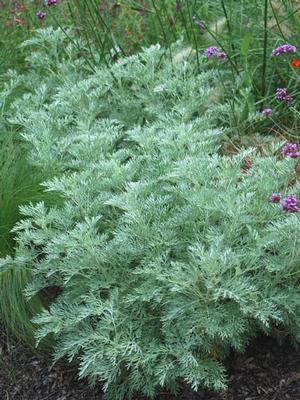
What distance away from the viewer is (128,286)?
316 cm

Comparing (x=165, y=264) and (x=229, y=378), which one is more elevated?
(x=165, y=264)

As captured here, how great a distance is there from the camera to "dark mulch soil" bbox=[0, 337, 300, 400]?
9.89 feet

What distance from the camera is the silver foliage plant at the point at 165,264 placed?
288 centimetres

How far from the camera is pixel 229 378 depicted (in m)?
3.09

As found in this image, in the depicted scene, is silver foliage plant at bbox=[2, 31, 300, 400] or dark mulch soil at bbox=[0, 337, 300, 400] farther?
dark mulch soil at bbox=[0, 337, 300, 400]

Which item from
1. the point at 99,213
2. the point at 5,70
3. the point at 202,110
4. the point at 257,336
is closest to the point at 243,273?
the point at 257,336

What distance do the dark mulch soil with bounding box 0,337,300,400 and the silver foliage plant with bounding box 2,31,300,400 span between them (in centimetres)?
8

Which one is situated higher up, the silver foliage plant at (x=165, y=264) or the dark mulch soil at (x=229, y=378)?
the silver foliage plant at (x=165, y=264)

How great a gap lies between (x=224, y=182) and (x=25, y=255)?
0.91 meters

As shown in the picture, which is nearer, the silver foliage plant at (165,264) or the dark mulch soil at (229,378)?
the silver foliage plant at (165,264)

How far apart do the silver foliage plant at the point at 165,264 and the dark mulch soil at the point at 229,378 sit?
85 mm

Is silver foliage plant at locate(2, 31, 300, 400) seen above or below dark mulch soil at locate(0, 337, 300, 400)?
above

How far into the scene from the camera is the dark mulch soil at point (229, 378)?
3.02 m

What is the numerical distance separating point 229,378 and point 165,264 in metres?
0.53
